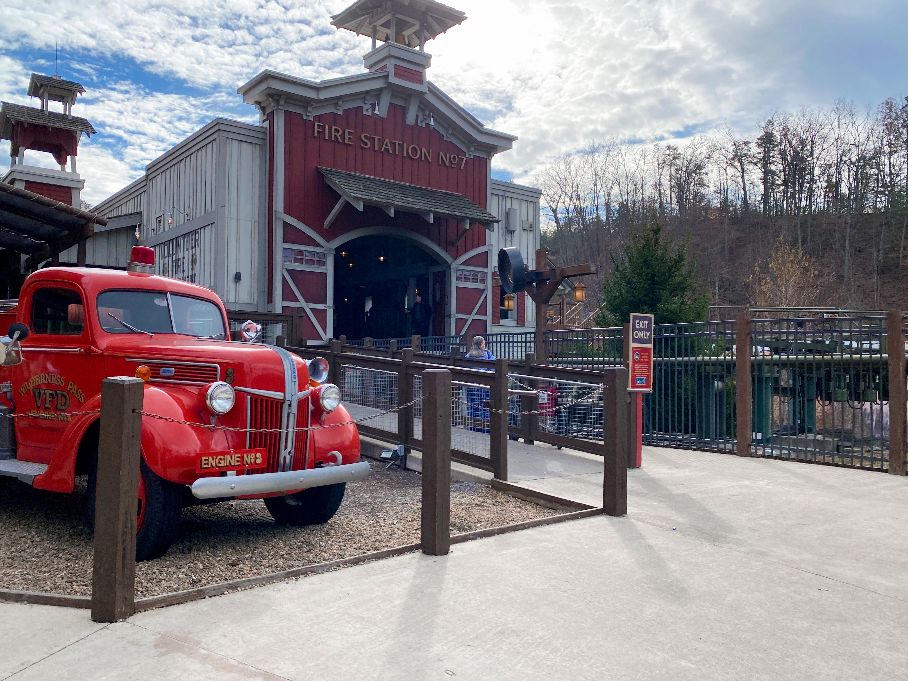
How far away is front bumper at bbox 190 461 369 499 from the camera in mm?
4715

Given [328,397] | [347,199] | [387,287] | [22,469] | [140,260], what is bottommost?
[22,469]

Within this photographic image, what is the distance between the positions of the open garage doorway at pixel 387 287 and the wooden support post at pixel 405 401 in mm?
11280

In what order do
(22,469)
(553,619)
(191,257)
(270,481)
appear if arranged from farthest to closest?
1. (191,257)
2. (22,469)
3. (270,481)
4. (553,619)

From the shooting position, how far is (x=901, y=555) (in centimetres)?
543

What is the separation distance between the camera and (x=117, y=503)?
377cm

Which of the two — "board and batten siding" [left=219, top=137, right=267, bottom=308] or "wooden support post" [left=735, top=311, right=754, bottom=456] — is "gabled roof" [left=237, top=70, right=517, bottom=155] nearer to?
"board and batten siding" [left=219, top=137, right=267, bottom=308]

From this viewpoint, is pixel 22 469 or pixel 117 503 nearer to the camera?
pixel 117 503

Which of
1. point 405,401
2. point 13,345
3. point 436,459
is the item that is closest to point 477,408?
point 405,401

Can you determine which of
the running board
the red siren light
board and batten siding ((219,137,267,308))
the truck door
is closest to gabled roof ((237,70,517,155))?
board and batten siding ((219,137,267,308))

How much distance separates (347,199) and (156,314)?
10.6m

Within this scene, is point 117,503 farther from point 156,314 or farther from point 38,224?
point 38,224

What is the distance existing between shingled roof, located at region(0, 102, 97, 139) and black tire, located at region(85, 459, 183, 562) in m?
29.5

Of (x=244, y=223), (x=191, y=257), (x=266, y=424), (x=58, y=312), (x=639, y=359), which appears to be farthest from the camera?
(x=191, y=257)

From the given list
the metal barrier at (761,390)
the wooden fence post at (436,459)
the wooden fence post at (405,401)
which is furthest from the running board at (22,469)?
the metal barrier at (761,390)
